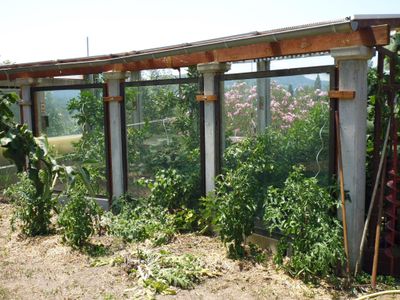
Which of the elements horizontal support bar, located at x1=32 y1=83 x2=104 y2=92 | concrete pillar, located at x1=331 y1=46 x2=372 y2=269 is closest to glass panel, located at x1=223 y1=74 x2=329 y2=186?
concrete pillar, located at x1=331 y1=46 x2=372 y2=269

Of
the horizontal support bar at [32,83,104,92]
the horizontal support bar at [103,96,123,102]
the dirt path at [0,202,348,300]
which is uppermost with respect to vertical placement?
the horizontal support bar at [32,83,104,92]

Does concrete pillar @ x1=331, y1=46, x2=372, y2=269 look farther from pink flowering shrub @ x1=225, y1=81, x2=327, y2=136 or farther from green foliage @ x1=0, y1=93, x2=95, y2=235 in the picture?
green foliage @ x1=0, y1=93, x2=95, y2=235

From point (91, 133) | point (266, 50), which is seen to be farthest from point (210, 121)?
point (91, 133)

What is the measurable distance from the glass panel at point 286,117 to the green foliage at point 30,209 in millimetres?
3053

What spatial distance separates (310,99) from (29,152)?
4.09 metres

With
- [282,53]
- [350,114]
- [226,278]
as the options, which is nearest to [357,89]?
[350,114]

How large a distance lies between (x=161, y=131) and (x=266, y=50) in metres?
2.58

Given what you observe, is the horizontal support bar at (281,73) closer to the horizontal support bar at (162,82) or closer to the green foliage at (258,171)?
the green foliage at (258,171)

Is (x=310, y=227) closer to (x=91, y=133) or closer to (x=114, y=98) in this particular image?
(x=114, y=98)

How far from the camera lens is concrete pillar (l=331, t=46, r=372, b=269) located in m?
4.93

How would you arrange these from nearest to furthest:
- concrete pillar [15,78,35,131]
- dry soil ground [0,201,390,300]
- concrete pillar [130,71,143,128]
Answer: dry soil ground [0,201,390,300] → concrete pillar [130,71,143,128] → concrete pillar [15,78,35,131]

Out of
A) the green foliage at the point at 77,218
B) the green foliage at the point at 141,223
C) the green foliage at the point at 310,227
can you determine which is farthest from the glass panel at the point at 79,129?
the green foliage at the point at 310,227

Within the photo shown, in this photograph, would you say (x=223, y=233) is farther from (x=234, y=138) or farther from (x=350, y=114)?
(x=350, y=114)

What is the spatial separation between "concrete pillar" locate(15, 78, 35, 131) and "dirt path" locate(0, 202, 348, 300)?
139 inches
